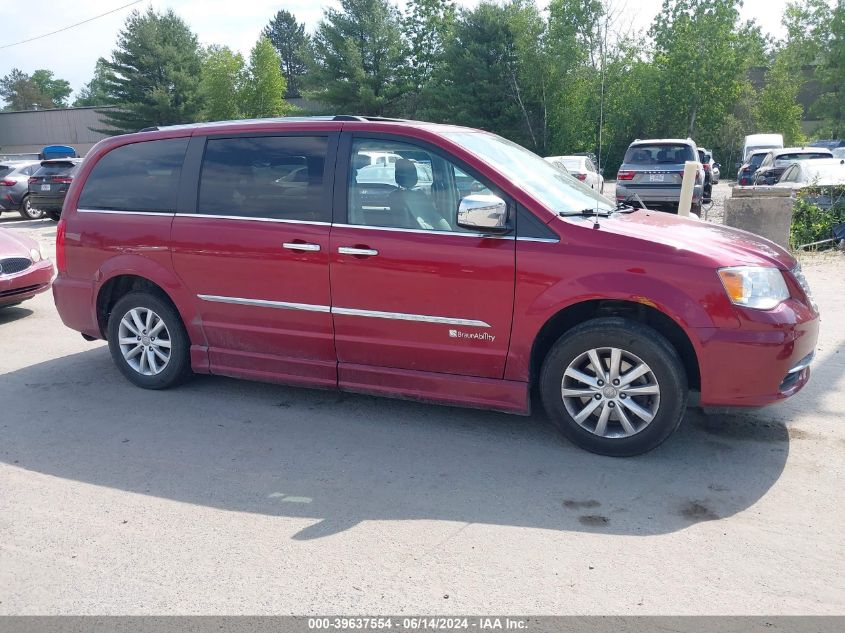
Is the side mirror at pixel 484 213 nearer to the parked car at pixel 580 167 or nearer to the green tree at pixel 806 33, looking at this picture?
the parked car at pixel 580 167

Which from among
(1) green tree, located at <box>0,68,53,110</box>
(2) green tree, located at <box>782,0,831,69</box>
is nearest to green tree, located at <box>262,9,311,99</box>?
(1) green tree, located at <box>0,68,53,110</box>

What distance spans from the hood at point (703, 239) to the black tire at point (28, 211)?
61.5 feet

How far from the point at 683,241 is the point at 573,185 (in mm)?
1250

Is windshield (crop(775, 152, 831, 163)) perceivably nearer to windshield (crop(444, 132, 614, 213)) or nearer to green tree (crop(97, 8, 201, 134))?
windshield (crop(444, 132, 614, 213))

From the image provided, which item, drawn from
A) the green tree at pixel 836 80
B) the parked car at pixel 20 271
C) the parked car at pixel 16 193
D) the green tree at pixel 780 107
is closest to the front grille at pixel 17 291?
the parked car at pixel 20 271

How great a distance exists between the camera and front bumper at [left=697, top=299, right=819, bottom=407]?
13.5 ft

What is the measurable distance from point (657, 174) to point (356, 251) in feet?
41.9

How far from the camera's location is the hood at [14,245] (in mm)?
8273

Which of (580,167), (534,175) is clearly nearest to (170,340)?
(534,175)

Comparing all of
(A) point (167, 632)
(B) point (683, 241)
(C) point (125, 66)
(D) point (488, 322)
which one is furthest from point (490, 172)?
→ (C) point (125, 66)

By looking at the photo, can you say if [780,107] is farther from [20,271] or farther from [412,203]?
[412,203]

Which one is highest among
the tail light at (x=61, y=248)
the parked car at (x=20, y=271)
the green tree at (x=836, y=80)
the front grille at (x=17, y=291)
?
the green tree at (x=836, y=80)

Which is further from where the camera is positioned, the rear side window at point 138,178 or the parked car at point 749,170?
the parked car at point 749,170

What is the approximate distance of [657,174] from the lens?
52.7ft
